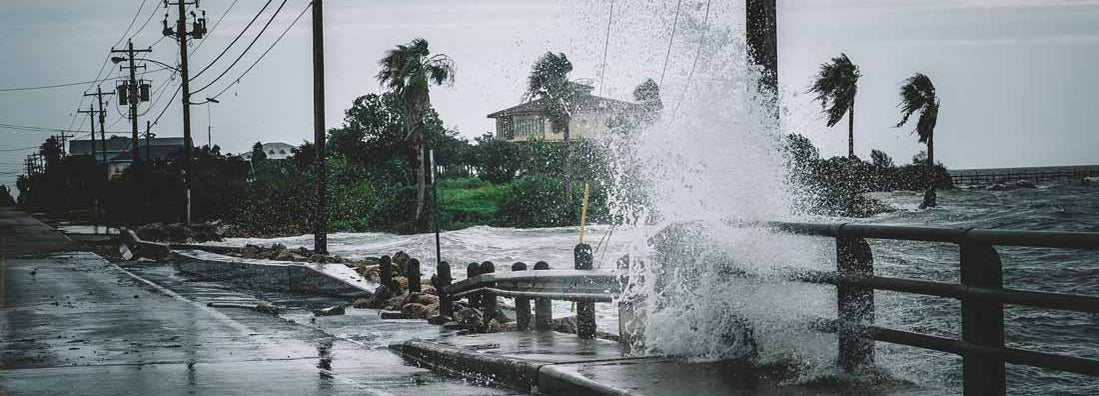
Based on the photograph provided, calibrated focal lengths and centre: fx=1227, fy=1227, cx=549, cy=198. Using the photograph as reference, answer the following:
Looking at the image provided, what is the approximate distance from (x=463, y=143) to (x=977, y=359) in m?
113

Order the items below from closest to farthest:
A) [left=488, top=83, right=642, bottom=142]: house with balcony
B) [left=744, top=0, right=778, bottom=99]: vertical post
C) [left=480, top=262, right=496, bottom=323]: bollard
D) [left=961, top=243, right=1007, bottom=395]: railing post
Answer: [left=961, top=243, right=1007, bottom=395]: railing post < [left=744, top=0, right=778, bottom=99]: vertical post < [left=480, top=262, right=496, bottom=323]: bollard < [left=488, top=83, right=642, bottom=142]: house with balcony

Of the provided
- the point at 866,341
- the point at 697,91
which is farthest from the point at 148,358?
the point at 866,341

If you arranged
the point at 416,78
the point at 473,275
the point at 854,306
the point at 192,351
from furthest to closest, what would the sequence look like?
the point at 416,78, the point at 473,275, the point at 192,351, the point at 854,306

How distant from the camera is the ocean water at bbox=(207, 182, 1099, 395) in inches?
340

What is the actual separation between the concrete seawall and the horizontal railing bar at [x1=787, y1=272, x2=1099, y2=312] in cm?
1373

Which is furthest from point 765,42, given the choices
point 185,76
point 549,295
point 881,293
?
point 185,76

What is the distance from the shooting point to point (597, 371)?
8.95m

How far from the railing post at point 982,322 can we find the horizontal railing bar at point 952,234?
94 mm

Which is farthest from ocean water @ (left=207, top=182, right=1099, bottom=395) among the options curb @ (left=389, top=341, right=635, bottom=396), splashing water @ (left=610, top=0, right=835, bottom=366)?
curb @ (left=389, top=341, right=635, bottom=396)

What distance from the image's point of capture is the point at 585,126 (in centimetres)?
8862

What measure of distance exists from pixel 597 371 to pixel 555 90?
78.7 metres

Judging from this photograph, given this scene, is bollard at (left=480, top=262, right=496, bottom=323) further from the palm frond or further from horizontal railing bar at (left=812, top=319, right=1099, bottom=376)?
the palm frond

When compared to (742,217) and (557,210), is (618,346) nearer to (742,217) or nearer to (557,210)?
(742,217)

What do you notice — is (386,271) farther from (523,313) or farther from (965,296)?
(965,296)
